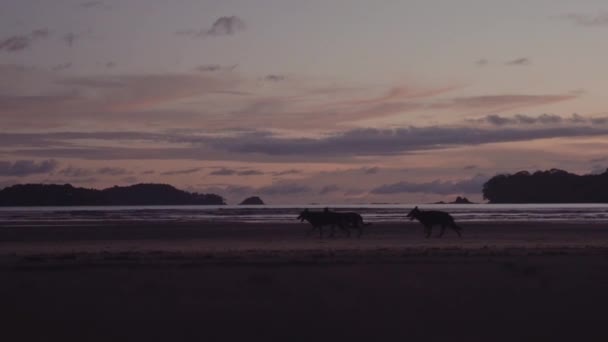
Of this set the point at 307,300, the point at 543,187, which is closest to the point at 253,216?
the point at 307,300

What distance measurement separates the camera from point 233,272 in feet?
47.9

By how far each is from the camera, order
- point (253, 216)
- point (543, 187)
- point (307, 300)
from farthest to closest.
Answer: point (543, 187), point (253, 216), point (307, 300)

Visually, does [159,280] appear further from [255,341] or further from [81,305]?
[255,341]

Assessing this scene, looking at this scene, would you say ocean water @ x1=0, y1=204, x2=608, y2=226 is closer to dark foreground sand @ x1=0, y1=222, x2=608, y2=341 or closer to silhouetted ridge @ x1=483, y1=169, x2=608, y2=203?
dark foreground sand @ x1=0, y1=222, x2=608, y2=341

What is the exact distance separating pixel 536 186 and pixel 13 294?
517ft

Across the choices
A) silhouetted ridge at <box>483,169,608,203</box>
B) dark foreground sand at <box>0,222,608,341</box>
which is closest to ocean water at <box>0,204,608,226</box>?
dark foreground sand at <box>0,222,608,341</box>

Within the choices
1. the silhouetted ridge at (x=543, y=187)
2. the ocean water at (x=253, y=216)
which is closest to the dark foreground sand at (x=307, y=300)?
the ocean water at (x=253, y=216)

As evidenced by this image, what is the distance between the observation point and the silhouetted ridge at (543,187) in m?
155

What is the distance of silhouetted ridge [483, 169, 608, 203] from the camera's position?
155 metres

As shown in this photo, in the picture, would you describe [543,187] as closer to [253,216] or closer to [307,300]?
[253,216]

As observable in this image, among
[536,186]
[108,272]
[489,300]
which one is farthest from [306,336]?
[536,186]

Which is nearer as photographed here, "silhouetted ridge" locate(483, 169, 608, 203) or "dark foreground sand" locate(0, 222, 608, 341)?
"dark foreground sand" locate(0, 222, 608, 341)

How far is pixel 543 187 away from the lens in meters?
161

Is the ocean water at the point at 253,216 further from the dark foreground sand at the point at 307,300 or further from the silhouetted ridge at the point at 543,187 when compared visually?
the silhouetted ridge at the point at 543,187
